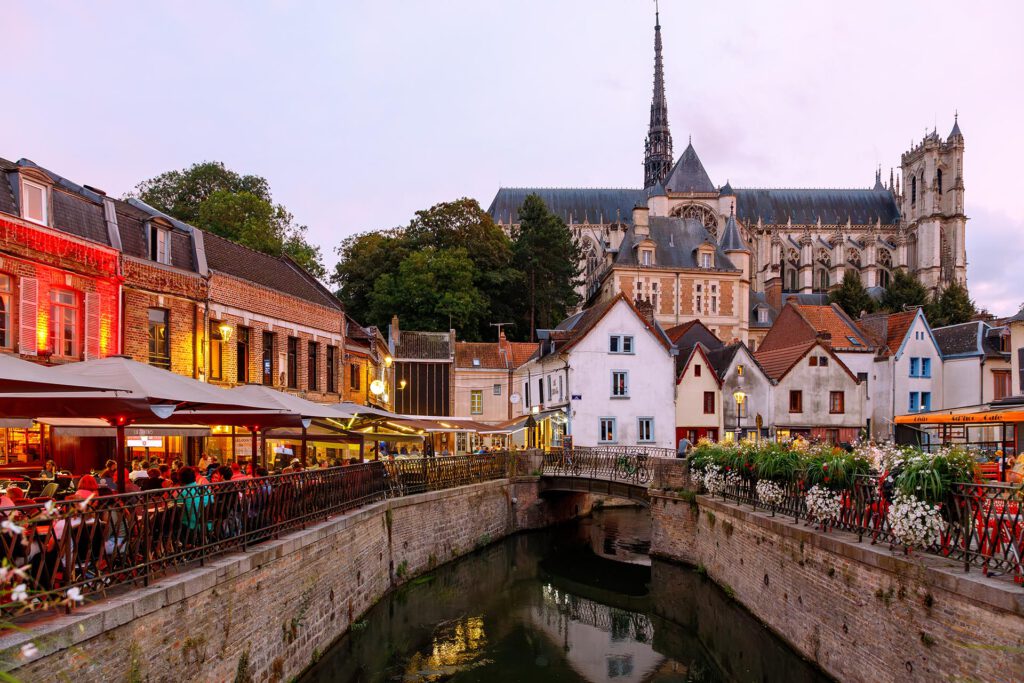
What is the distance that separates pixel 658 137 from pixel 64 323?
11201cm

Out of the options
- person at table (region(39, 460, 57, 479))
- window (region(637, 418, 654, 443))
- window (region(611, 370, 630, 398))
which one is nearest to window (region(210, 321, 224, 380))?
person at table (region(39, 460, 57, 479))

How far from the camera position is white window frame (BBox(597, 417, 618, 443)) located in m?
39.8

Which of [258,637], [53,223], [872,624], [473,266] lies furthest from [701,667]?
[473,266]

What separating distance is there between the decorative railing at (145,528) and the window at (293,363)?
12.2 metres

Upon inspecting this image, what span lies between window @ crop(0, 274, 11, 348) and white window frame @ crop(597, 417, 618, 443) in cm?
2709

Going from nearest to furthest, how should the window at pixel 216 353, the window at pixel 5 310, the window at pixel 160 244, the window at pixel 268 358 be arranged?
the window at pixel 5 310 → the window at pixel 160 244 → the window at pixel 216 353 → the window at pixel 268 358

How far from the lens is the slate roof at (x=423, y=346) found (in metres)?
49.8

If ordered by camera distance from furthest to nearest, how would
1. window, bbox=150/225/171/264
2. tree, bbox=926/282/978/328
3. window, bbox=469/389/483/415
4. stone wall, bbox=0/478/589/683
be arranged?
tree, bbox=926/282/978/328, window, bbox=469/389/483/415, window, bbox=150/225/171/264, stone wall, bbox=0/478/589/683

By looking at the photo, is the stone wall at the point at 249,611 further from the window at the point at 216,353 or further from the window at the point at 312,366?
the window at the point at 312,366

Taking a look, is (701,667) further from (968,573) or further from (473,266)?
(473,266)

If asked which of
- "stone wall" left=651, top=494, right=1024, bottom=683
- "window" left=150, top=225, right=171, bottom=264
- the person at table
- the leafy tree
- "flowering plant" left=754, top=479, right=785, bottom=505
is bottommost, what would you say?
"stone wall" left=651, top=494, right=1024, bottom=683

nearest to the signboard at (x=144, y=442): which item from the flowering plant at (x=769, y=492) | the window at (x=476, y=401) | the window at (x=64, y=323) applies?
the window at (x=64, y=323)

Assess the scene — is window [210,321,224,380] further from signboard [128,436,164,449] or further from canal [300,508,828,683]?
canal [300,508,828,683]

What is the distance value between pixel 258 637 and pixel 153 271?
13.1 meters
